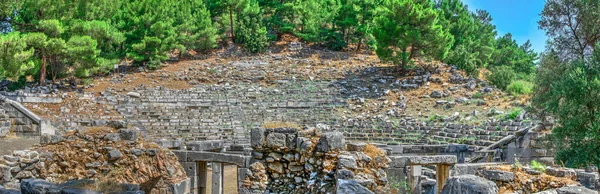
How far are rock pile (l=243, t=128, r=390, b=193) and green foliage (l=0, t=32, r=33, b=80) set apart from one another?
16.1 metres

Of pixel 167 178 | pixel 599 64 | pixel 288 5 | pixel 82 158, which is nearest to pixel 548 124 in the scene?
pixel 599 64

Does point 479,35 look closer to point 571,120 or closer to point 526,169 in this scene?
point 571,120

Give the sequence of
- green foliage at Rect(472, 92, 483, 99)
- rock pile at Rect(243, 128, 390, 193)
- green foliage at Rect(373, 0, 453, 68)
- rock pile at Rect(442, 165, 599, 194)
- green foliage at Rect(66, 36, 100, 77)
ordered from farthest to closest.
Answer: green foliage at Rect(373, 0, 453, 68), green foliage at Rect(66, 36, 100, 77), green foliage at Rect(472, 92, 483, 99), rock pile at Rect(243, 128, 390, 193), rock pile at Rect(442, 165, 599, 194)

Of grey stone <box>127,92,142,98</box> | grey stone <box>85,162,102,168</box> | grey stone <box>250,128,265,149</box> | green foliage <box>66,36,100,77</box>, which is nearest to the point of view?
grey stone <box>250,128,265,149</box>

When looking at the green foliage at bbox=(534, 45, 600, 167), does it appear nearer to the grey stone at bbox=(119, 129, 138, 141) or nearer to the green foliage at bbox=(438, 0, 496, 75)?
the grey stone at bbox=(119, 129, 138, 141)

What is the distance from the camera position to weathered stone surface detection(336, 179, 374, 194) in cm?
575

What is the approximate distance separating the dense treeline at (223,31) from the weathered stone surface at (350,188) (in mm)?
18880

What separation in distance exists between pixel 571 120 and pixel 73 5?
23626 mm

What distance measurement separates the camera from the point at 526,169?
6.80 m

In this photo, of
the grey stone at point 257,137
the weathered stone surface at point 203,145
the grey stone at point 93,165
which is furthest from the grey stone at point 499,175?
the weathered stone surface at point 203,145

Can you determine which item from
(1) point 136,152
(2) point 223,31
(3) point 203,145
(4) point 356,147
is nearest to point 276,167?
(4) point 356,147

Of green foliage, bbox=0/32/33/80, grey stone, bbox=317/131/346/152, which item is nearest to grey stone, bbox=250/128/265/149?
grey stone, bbox=317/131/346/152

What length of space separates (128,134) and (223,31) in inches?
1073

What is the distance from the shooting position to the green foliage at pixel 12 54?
19.1 m
